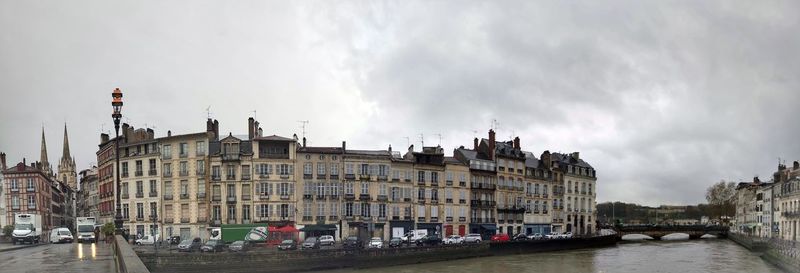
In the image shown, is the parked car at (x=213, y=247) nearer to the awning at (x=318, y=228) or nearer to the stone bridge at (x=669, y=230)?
the awning at (x=318, y=228)

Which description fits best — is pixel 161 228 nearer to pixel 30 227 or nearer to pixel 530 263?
pixel 30 227

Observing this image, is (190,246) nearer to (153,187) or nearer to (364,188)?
(153,187)

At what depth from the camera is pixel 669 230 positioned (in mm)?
128125

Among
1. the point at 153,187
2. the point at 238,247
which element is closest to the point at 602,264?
the point at 238,247

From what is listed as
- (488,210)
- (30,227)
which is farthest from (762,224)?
(30,227)

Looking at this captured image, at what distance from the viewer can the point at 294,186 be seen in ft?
230

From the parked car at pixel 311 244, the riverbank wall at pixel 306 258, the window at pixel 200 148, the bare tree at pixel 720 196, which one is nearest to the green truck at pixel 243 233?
the parked car at pixel 311 244

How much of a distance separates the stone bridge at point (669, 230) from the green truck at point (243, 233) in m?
79.5

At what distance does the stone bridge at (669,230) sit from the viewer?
408 ft

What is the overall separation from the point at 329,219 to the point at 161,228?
1702 cm

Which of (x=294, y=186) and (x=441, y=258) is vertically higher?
(x=294, y=186)

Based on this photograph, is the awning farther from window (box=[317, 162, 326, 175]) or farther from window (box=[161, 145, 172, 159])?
window (box=[161, 145, 172, 159])

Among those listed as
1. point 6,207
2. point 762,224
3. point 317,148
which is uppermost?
point 317,148

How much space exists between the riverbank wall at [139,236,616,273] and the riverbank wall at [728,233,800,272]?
25610 mm
